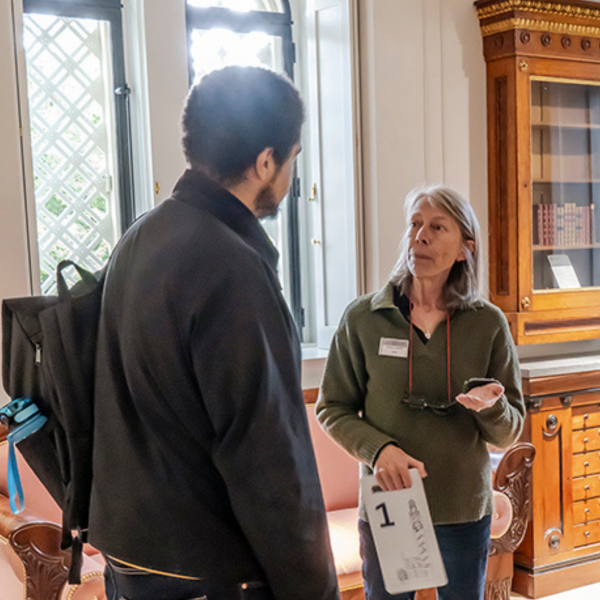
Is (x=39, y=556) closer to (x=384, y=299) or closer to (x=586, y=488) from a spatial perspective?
(x=384, y=299)

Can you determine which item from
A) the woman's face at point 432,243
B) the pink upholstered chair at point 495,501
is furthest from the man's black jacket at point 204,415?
the pink upholstered chair at point 495,501

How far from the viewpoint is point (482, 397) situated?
1707mm

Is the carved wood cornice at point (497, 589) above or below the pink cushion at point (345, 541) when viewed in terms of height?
below

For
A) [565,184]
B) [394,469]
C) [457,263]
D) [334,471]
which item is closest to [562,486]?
[334,471]

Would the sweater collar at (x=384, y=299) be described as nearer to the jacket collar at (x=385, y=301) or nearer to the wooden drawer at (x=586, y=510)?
the jacket collar at (x=385, y=301)

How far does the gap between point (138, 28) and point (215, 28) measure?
557 millimetres

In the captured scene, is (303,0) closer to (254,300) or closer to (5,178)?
(5,178)

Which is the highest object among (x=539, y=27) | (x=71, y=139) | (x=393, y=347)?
(x=539, y=27)

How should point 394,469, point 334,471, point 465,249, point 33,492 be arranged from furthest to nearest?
point 334,471
point 33,492
point 465,249
point 394,469

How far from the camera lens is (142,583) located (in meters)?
1.12

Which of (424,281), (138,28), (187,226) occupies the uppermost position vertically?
(138,28)

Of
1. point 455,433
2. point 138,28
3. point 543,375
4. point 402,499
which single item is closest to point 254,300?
Result: point 402,499

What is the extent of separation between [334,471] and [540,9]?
7.18ft

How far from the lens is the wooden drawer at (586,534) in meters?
3.61
